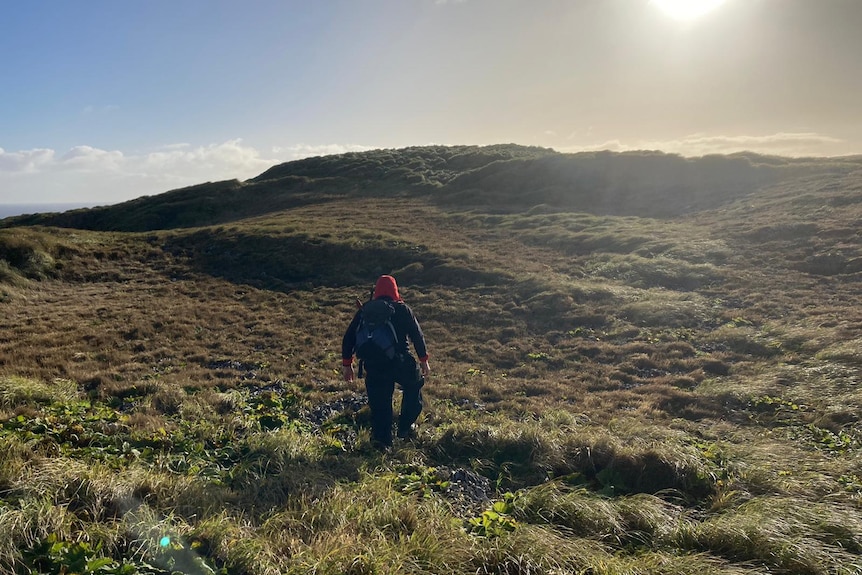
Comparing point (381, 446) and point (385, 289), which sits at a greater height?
point (385, 289)

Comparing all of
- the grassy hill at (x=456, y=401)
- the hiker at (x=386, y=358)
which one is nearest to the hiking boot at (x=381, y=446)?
the hiker at (x=386, y=358)

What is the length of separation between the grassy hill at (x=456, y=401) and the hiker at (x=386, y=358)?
1.69 ft

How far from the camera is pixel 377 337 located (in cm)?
717

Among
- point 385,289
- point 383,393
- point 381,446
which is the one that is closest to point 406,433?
point 381,446

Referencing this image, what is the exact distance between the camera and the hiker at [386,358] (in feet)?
23.8

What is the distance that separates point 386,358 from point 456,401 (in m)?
4.46

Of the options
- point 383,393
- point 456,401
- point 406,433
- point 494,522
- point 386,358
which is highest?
point 386,358

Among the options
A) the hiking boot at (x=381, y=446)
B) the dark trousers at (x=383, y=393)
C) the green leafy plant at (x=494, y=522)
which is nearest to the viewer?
the green leafy plant at (x=494, y=522)

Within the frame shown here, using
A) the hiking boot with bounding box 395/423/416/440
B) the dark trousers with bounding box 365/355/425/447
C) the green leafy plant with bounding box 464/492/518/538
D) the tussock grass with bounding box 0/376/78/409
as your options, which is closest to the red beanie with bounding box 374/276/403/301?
the dark trousers with bounding box 365/355/425/447

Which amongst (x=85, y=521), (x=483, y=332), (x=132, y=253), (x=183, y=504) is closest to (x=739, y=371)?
(x=483, y=332)

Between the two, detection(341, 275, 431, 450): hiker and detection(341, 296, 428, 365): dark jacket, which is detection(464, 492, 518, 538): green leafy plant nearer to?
detection(341, 275, 431, 450): hiker

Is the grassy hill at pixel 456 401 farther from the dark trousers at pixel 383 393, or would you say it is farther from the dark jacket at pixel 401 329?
the dark jacket at pixel 401 329

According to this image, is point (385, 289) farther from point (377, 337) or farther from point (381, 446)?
point (381, 446)

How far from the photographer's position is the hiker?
7246mm
